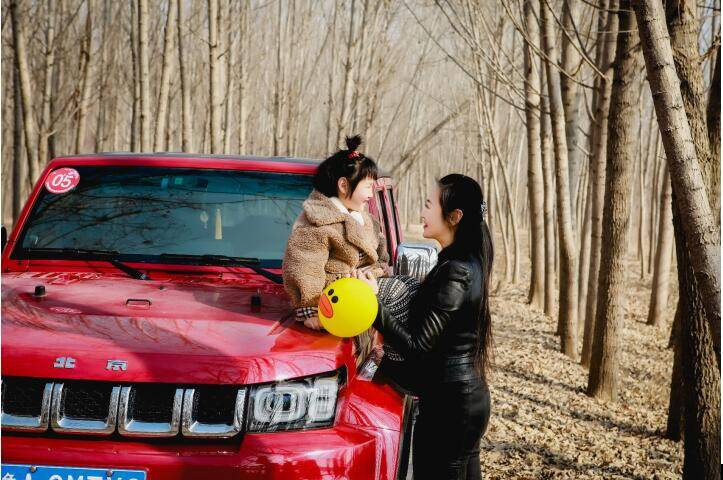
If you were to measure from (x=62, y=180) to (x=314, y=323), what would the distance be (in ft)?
5.73

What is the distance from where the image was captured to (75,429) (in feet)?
7.45

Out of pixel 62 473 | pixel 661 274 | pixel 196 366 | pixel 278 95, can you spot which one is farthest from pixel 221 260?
pixel 278 95

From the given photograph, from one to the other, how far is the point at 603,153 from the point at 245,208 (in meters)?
6.70

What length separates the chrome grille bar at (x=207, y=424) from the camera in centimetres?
229

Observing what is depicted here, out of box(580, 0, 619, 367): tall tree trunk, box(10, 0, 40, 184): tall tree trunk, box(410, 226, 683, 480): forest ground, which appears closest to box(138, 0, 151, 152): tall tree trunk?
box(10, 0, 40, 184): tall tree trunk

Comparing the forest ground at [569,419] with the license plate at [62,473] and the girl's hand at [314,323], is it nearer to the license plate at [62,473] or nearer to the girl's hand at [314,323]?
the girl's hand at [314,323]

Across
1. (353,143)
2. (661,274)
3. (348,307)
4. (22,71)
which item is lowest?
(661,274)

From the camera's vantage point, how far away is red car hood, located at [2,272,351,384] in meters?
2.28

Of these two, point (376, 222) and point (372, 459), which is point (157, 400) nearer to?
point (372, 459)

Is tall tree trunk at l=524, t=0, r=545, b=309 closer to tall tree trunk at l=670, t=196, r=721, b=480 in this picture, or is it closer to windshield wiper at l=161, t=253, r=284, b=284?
tall tree trunk at l=670, t=196, r=721, b=480

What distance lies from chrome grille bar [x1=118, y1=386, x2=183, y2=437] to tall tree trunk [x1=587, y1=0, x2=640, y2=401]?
5.18m

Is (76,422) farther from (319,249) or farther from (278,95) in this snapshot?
(278,95)

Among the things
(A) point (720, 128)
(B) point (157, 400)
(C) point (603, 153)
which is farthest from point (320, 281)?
(C) point (603, 153)

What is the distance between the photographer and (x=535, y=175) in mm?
12000
